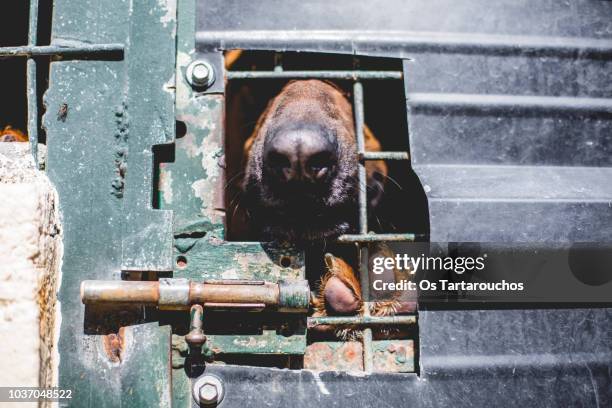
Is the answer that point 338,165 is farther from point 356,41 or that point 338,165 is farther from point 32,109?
point 32,109

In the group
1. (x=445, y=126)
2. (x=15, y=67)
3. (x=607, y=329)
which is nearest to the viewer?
(x=607, y=329)

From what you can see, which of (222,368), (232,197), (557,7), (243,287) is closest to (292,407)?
(222,368)

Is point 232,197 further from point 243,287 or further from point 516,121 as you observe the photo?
→ point 516,121

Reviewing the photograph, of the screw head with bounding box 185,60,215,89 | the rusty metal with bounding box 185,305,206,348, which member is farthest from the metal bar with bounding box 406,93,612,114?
the rusty metal with bounding box 185,305,206,348

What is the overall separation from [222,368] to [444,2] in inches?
57.7

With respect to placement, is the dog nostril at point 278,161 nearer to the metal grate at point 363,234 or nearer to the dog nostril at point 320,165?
the dog nostril at point 320,165

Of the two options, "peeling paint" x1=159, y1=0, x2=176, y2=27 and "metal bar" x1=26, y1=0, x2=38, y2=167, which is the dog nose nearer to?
"peeling paint" x1=159, y1=0, x2=176, y2=27

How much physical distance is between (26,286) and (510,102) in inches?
64.6

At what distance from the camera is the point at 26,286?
1.34m

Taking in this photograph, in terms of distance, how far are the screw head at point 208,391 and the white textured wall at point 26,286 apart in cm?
43

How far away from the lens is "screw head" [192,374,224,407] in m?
1.46

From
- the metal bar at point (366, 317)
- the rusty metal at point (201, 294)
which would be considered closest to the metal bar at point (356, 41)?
the metal bar at point (366, 317)

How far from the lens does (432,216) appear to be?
60.4 inches

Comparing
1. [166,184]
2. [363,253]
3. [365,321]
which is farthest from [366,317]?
[166,184]
